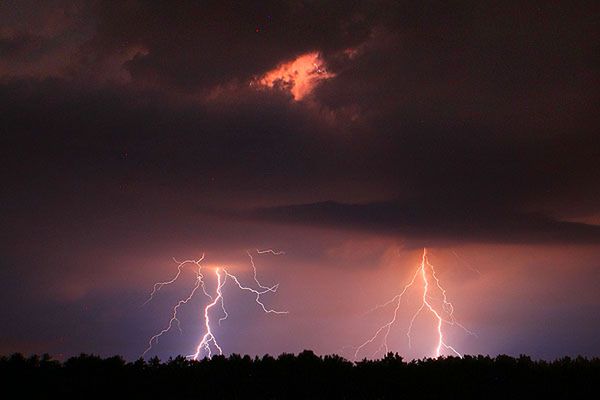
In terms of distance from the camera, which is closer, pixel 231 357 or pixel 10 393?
pixel 10 393

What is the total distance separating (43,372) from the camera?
1330 centimetres

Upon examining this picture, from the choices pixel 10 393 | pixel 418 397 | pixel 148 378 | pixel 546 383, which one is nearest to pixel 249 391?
pixel 148 378

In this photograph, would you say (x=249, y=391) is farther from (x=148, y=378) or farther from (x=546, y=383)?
(x=546, y=383)

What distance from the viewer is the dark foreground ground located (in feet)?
43.6

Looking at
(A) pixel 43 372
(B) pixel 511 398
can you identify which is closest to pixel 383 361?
(B) pixel 511 398

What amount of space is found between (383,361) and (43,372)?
5.97 meters

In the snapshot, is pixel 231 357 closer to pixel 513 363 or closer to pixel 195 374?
pixel 195 374

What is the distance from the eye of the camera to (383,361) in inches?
A: 546

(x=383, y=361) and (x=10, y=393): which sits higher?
(x=383, y=361)

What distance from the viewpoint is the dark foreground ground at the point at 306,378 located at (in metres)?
13.3

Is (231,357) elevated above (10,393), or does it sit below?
above

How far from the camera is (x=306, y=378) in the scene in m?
13.6

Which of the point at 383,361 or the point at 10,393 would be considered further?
the point at 383,361

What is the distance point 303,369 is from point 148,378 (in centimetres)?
272
